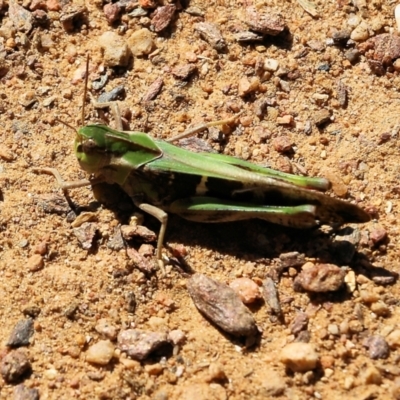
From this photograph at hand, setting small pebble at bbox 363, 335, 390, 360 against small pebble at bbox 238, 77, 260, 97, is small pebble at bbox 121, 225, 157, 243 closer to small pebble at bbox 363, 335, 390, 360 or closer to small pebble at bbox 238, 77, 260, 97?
small pebble at bbox 238, 77, 260, 97

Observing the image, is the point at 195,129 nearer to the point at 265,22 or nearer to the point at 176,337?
the point at 265,22

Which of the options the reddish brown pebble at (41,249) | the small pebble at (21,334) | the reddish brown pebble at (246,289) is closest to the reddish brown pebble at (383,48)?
the reddish brown pebble at (246,289)

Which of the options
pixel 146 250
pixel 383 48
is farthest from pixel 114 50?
pixel 383 48

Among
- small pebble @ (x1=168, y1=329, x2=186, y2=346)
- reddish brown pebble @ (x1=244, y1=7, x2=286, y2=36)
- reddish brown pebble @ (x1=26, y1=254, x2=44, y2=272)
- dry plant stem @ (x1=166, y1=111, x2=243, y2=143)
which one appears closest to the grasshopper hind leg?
dry plant stem @ (x1=166, y1=111, x2=243, y2=143)

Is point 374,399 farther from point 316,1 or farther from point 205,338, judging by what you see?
point 316,1

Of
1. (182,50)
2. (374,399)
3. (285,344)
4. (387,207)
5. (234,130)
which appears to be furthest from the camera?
(182,50)

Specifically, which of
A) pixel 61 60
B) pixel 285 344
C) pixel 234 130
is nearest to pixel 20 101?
pixel 61 60

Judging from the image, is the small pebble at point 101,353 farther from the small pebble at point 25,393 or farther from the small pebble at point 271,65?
the small pebble at point 271,65
